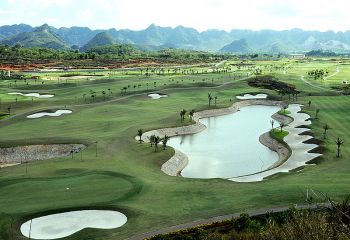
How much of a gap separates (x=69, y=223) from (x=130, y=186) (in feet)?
39.5

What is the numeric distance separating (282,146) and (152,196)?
41.9 metres

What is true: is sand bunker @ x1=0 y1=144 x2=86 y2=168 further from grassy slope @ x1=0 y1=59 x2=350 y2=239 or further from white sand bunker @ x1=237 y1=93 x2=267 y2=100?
white sand bunker @ x1=237 y1=93 x2=267 y2=100

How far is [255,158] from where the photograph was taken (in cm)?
7931

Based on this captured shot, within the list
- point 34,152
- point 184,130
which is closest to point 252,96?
point 184,130

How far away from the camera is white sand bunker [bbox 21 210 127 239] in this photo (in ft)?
134

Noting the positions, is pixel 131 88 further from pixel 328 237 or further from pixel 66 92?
pixel 328 237

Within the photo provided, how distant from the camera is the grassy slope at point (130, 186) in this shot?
44156 millimetres

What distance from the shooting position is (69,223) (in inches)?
1681

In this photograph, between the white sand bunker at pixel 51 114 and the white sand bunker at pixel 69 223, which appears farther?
the white sand bunker at pixel 51 114

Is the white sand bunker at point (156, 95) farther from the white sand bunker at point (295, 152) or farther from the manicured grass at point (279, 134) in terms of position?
the manicured grass at point (279, 134)

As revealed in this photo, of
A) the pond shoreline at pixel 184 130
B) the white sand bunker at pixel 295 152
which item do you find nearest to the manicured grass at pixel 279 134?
the white sand bunker at pixel 295 152

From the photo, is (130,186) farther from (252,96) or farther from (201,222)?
(252,96)

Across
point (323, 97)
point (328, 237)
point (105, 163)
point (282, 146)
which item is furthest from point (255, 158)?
point (323, 97)

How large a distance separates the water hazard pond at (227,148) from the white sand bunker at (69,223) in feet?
86.3
